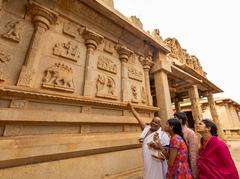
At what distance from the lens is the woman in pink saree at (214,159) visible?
1531mm

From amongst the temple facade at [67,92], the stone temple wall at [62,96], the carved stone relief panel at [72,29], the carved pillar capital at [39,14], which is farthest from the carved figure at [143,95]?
the carved pillar capital at [39,14]

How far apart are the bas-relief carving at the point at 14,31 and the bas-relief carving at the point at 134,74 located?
9.95 feet

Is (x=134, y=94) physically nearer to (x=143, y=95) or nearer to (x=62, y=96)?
(x=143, y=95)

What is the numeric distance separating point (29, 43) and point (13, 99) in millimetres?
1271

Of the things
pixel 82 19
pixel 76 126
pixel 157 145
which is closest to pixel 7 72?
pixel 76 126

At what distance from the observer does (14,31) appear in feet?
8.10

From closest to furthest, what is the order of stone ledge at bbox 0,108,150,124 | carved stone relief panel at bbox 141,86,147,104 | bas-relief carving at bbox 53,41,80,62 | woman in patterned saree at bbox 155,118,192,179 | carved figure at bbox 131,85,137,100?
woman in patterned saree at bbox 155,118,192,179, stone ledge at bbox 0,108,150,124, bas-relief carving at bbox 53,41,80,62, carved figure at bbox 131,85,137,100, carved stone relief panel at bbox 141,86,147,104

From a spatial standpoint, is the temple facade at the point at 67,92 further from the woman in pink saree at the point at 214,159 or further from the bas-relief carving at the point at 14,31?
the woman in pink saree at the point at 214,159

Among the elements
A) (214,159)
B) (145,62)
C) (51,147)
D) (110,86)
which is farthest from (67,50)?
(214,159)

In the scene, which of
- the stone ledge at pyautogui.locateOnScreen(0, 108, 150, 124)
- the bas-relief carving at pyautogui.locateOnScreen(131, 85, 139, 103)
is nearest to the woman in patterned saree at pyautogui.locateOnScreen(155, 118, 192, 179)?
the stone ledge at pyautogui.locateOnScreen(0, 108, 150, 124)

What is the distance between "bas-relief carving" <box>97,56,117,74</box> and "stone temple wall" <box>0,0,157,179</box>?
0.03 meters

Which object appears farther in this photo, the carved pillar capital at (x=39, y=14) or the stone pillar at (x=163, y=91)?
the stone pillar at (x=163, y=91)

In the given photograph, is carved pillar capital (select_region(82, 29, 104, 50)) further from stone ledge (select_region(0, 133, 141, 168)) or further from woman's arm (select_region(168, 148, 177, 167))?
woman's arm (select_region(168, 148, 177, 167))

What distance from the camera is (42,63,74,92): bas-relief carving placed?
2.62m
